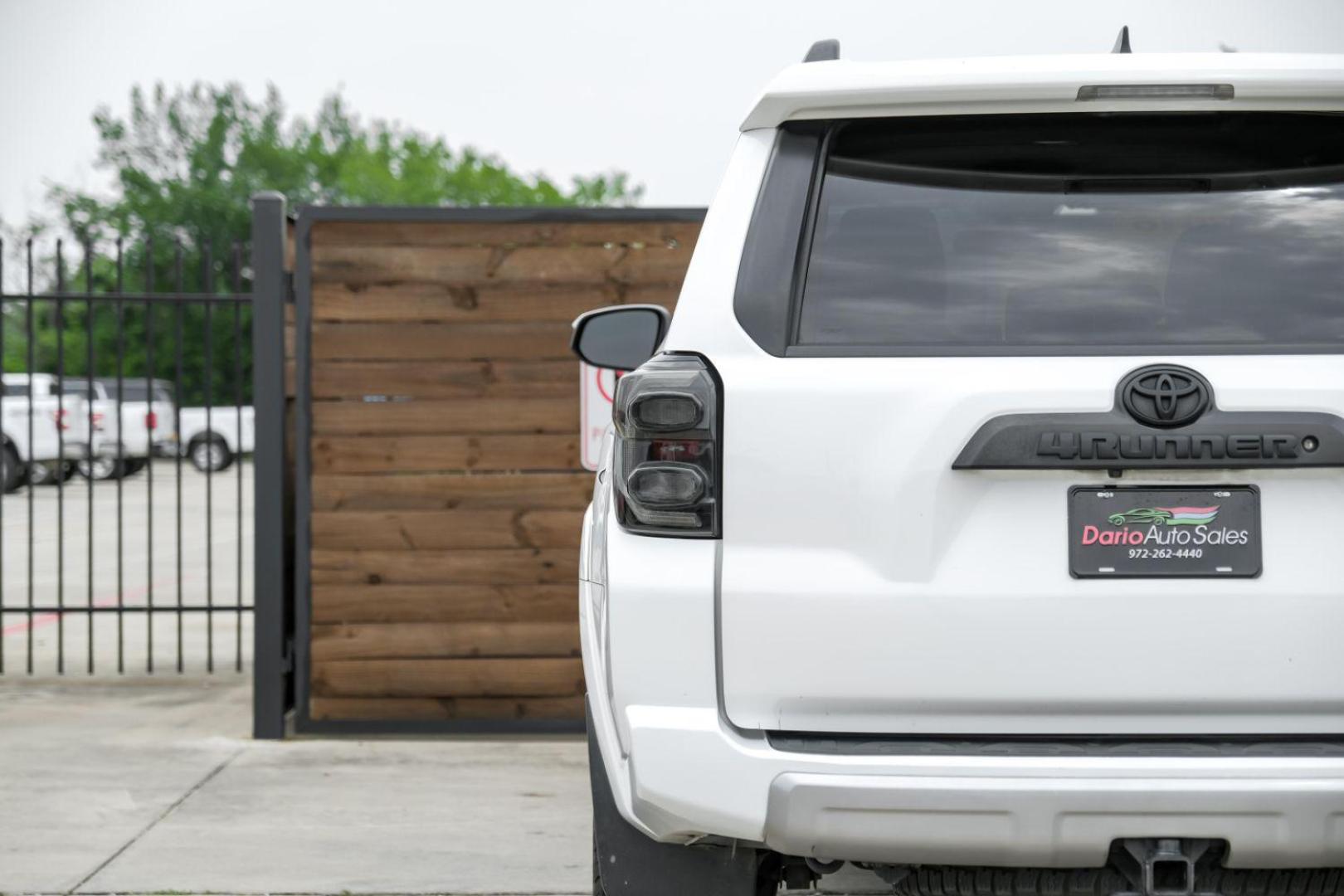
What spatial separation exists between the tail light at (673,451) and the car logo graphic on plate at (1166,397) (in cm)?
70

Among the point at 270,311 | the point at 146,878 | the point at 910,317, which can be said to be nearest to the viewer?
the point at 910,317

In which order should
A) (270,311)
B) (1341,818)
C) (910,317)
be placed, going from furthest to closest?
1. (270,311)
2. (910,317)
3. (1341,818)

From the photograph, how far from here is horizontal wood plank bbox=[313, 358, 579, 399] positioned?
6379 millimetres

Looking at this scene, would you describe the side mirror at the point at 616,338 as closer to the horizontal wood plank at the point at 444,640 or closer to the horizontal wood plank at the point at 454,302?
the horizontal wood plank at the point at 454,302

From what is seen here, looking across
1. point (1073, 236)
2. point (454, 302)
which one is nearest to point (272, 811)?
point (454, 302)

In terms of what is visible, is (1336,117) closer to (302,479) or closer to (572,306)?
(572,306)

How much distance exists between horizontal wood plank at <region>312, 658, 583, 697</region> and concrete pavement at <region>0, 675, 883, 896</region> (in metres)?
0.22

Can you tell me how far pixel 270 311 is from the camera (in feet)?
20.5

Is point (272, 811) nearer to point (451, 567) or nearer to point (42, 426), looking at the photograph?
point (451, 567)

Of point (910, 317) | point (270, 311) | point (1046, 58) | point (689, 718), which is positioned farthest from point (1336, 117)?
point (270, 311)

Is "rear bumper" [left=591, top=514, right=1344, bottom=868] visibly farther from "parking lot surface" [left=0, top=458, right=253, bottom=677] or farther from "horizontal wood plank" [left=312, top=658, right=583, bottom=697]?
"parking lot surface" [left=0, top=458, right=253, bottom=677]

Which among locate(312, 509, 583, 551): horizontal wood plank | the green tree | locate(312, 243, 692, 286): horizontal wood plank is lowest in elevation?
locate(312, 509, 583, 551): horizontal wood plank

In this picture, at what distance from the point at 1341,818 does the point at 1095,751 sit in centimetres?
39

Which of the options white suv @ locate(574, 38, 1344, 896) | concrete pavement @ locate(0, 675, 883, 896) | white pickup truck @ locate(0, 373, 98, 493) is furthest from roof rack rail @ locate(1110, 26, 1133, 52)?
white pickup truck @ locate(0, 373, 98, 493)
